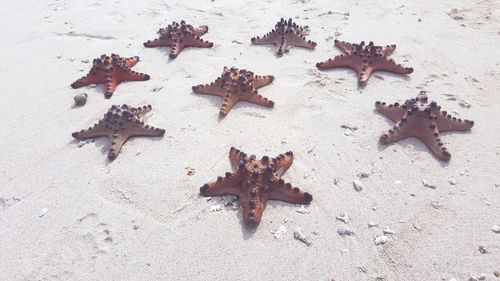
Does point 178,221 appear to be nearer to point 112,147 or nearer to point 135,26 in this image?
point 112,147

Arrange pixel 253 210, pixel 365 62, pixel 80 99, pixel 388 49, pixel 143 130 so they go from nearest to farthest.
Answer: pixel 253 210 < pixel 143 130 < pixel 80 99 < pixel 365 62 < pixel 388 49

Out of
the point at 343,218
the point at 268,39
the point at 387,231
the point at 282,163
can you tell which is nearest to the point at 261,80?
the point at 268,39

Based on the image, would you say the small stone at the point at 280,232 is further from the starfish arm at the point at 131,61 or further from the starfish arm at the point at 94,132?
the starfish arm at the point at 131,61

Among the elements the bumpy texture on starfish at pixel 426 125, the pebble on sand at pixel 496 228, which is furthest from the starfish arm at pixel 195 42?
the pebble on sand at pixel 496 228

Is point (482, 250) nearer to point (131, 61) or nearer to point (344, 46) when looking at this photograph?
point (344, 46)

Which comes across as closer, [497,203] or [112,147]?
[497,203]

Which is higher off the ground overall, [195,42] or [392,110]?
[392,110]

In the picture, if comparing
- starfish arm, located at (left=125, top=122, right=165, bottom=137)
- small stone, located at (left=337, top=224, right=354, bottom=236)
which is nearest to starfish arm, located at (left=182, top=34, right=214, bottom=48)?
starfish arm, located at (left=125, top=122, right=165, bottom=137)

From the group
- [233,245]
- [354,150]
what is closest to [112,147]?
[233,245]
